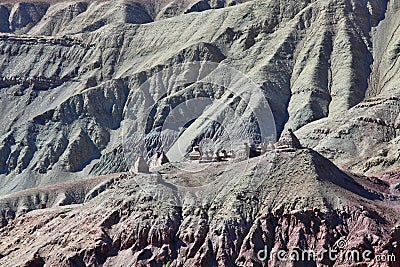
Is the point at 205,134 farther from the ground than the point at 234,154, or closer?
farther from the ground

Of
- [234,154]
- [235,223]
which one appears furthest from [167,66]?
[235,223]

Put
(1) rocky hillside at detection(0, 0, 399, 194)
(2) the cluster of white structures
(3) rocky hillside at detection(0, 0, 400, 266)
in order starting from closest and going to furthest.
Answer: (3) rocky hillside at detection(0, 0, 400, 266) → (2) the cluster of white structures → (1) rocky hillside at detection(0, 0, 399, 194)

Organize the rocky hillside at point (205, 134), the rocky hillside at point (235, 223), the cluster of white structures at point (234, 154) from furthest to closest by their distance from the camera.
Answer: the cluster of white structures at point (234, 154), the rocky hillside at point (205, 134), the rocky hillside at point (235, 223)

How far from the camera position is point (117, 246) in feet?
226

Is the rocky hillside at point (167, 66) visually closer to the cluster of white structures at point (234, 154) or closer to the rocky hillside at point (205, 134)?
the rocky hillside at point (205, 134)

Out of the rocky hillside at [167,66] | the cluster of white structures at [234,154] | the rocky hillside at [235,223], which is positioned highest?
the rocky hillside at [167,66]

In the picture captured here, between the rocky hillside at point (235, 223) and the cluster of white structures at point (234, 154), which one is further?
the cluster of white structures at point (234, 154)

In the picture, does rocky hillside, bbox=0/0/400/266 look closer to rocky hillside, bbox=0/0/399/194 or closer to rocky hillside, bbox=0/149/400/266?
rocky hillside, bbox=0/149/400/266

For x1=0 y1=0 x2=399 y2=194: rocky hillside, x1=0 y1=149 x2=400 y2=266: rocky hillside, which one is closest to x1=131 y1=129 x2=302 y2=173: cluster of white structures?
x1=0 y1=149 x2=400 y2=266: rocky hillside

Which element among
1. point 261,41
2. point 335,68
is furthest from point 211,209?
point 261,41

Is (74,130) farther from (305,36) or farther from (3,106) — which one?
(305,36)

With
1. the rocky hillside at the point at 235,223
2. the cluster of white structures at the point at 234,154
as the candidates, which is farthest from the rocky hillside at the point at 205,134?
the cluster of white structures at the point at 234,154

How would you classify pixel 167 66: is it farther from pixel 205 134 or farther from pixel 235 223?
pixel 235 223

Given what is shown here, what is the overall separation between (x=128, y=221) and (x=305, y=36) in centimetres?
9212
